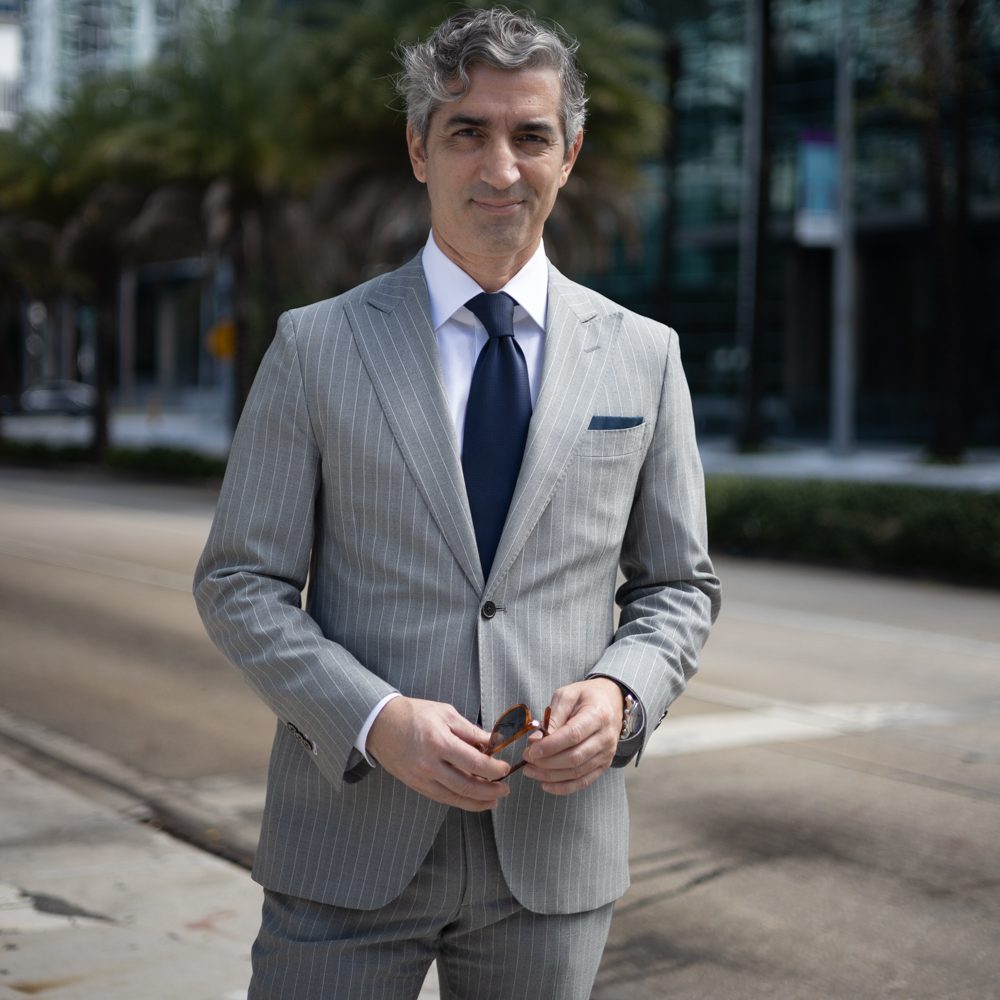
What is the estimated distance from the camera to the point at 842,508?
55.0 feet

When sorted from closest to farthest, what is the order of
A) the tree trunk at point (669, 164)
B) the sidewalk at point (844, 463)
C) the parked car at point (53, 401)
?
the sidewalk at point (844, 463)
the tree trunk at point (669, 164)
the parked car at point (53, 401)

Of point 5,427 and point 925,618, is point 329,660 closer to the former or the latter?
point 925,618

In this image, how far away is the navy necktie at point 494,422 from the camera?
2.04 metres

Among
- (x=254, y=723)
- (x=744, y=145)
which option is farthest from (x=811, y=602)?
(x=744, y=145)

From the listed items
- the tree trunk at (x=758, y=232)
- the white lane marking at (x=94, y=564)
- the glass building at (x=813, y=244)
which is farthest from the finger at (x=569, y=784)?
the glass building at (x=813, y=244)

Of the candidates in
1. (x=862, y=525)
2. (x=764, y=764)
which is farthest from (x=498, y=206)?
(x=862, y=525)

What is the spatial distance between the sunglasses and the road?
9.23ft

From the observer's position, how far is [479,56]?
200 cm

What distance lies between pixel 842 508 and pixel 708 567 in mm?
14948

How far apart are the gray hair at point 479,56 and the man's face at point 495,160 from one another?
1cm

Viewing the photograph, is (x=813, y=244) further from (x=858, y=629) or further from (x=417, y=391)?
(x=417, y=391)

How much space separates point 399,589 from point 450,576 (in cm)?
7

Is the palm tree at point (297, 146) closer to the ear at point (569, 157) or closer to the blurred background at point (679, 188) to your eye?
the blurred background at point (679, 188)

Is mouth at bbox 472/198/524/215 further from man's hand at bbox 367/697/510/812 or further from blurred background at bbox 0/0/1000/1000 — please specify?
blurred background at bbox 0/0/1000/1000
